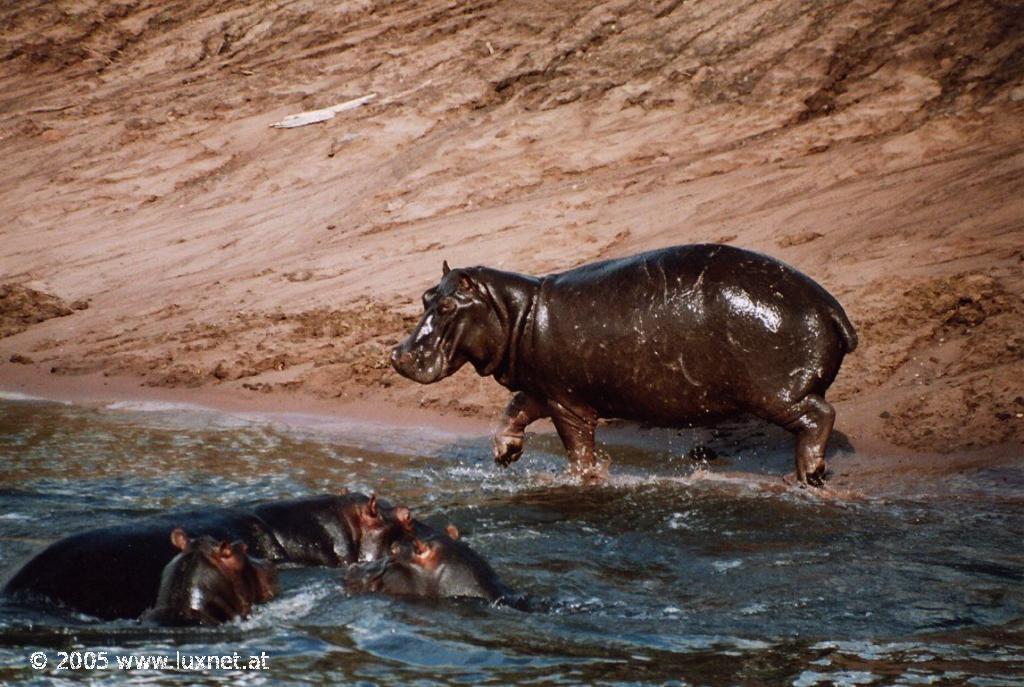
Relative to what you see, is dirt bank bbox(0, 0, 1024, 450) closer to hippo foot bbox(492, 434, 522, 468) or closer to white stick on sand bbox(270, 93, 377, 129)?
white stick on sand bbox(270, 93, 377, 129)

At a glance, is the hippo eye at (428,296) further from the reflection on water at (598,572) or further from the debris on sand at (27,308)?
the debris on sand at (27,308)

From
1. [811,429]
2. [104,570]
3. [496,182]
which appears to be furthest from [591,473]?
[496,182]

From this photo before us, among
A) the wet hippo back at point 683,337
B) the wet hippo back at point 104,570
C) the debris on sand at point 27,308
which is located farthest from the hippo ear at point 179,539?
the debris on sand at point 27,308

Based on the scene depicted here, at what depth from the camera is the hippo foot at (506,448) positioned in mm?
8539

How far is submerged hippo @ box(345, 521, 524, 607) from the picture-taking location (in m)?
5.68

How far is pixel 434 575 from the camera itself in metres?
5.69

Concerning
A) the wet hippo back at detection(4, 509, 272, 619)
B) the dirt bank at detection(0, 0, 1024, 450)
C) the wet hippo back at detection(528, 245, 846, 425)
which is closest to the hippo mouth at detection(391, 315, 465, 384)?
the wet hippo back at detection(528, 245, 846, 425)

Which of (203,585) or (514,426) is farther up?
(514,426)

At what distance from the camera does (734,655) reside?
16.4ft

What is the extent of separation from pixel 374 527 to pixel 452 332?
2.18 meters

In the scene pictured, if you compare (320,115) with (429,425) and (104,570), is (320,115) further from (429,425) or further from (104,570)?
(104,570)

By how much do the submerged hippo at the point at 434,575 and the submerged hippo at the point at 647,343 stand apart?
235cm

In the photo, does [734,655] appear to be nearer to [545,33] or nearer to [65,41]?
[545,33]

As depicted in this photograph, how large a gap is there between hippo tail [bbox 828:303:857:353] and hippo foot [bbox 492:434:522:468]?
1.93 metres
